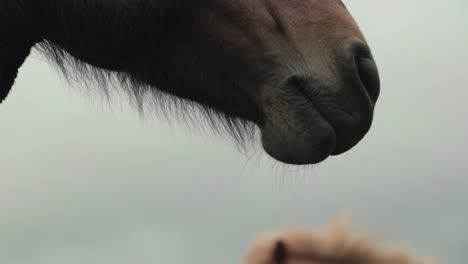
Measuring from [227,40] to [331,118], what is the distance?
0.64 meters

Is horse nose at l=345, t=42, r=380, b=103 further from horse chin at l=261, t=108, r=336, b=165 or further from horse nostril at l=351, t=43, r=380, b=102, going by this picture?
horse chin at l=261, t=108, r=336, b=165

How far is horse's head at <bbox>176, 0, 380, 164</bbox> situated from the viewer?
3.61m

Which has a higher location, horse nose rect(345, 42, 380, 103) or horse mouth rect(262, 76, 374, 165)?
horse nose rect(345, 42, 380, 103)

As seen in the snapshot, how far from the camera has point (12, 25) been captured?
→ 3.96m

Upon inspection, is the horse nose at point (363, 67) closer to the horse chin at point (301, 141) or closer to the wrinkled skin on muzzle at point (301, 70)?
the wrinkled skin on muzzle at point (301, 70)

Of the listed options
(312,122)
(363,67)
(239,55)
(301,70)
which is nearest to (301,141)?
(312,122)

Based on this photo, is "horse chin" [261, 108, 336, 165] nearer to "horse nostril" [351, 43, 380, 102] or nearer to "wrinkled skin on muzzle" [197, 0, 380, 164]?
"wrinkled skin on muzzle" [197, 0, 380, 164]

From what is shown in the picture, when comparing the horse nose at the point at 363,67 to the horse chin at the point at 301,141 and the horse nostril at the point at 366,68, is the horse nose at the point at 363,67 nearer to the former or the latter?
the horse nostril at the point at 366,68

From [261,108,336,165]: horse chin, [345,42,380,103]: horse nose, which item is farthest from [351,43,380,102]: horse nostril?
[261,108,336,165]: horse chin

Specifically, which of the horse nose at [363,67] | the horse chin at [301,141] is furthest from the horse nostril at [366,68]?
the horse chin at [301,141]

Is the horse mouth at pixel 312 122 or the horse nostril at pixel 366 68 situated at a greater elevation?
the horse nostril at pixel 366 68

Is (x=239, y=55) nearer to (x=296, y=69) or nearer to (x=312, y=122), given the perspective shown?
(x=296, y=69)

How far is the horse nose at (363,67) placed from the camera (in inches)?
141

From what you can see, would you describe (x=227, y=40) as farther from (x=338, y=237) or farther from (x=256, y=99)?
(x=338, y=237)
